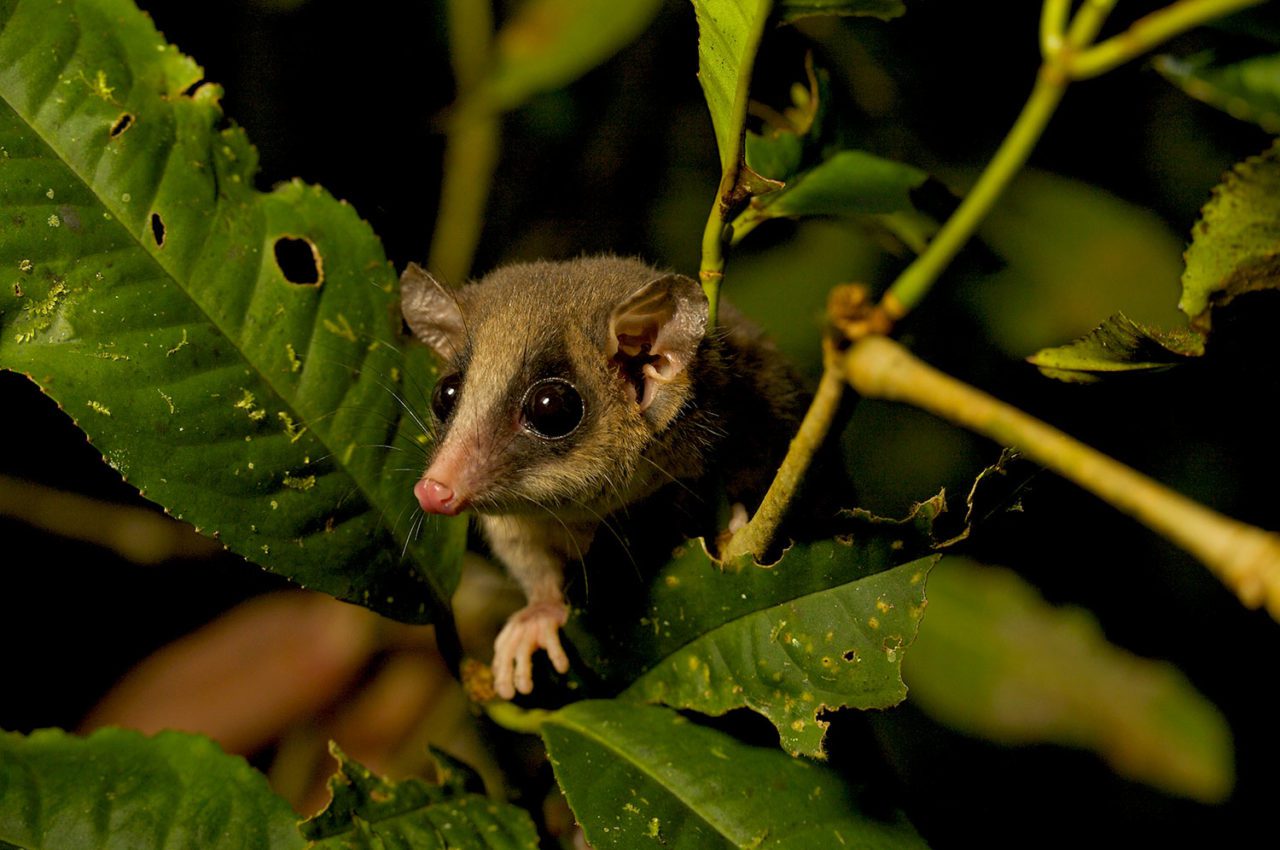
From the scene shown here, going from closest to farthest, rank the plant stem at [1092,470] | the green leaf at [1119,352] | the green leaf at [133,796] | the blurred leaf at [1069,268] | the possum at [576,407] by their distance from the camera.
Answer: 1. the plant stem at [1092,470]
2. the green leaf at [1119,352]
3. the green leaf at [133,796]
4. the possum at [576,407]
5. the blurred leaf at [1069,268]

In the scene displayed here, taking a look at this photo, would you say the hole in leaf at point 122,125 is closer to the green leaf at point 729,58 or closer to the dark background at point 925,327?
the green leaf at point 729,58

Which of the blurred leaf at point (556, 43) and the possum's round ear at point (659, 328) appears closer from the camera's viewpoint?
the possum's round ear at point (659, 328)

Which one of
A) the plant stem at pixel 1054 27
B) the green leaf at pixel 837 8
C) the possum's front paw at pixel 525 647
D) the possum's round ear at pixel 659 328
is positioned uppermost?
the plant stem at pixel 1054 27

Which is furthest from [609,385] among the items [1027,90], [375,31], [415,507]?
[375,31]

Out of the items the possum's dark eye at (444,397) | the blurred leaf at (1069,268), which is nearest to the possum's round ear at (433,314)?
the possum's dark eye at (444,397)

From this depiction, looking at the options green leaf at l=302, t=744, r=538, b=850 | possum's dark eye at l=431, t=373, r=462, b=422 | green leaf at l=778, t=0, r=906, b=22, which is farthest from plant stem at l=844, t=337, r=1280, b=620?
possum's dark eye at l=431, t=373, r=462, b=422

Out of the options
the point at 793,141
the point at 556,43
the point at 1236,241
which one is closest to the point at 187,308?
the point at 793,141

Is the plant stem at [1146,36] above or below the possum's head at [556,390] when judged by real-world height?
above
